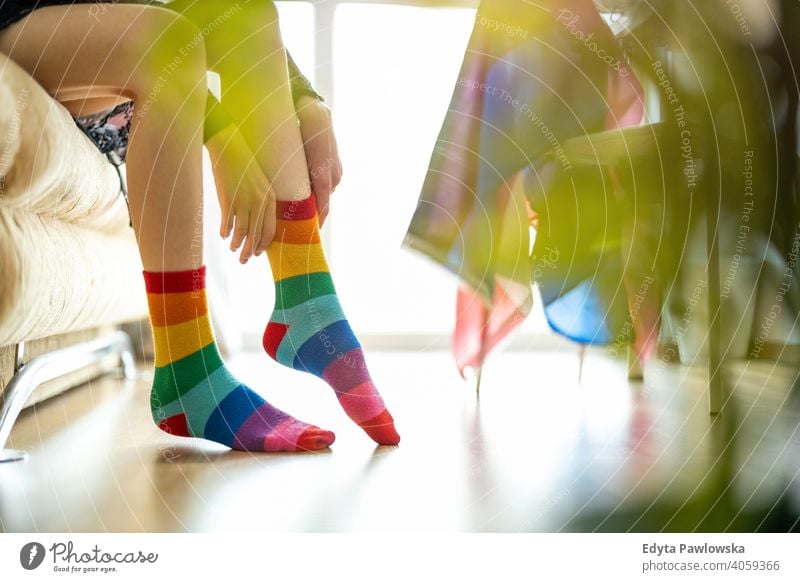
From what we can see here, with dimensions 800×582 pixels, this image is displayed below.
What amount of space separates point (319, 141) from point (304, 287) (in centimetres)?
11

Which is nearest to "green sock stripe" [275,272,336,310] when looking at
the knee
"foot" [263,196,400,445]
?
"foot" [263,196,400,445]

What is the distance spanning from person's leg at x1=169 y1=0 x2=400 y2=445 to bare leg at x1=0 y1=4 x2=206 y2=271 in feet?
0.07

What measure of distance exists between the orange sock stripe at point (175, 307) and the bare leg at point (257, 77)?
99mm

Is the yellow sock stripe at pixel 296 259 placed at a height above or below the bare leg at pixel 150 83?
below

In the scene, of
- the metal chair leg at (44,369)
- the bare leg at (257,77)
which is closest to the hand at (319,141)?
the bare leg at (257,77)

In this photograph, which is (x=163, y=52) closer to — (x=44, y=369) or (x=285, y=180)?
(x=285, y=180)

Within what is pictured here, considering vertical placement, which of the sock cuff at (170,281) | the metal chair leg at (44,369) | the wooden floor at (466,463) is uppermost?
the sock cuff at (170,281)

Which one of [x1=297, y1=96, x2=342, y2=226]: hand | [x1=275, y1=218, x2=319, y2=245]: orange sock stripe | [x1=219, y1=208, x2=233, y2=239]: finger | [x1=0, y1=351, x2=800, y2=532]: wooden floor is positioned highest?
[x1=297, y1=96, x2=342, y2=226]: hand

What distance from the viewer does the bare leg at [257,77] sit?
0.53 m

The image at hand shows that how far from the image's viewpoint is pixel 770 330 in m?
0.54

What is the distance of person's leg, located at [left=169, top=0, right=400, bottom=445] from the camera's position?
0.53m

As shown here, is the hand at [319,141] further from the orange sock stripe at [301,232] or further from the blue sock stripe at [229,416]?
the blue sock stripe at [229,416]

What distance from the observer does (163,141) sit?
1.68 feet

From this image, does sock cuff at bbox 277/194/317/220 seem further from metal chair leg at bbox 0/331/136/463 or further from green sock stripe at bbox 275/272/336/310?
metal chair leg at bbox 0/331/136/463
